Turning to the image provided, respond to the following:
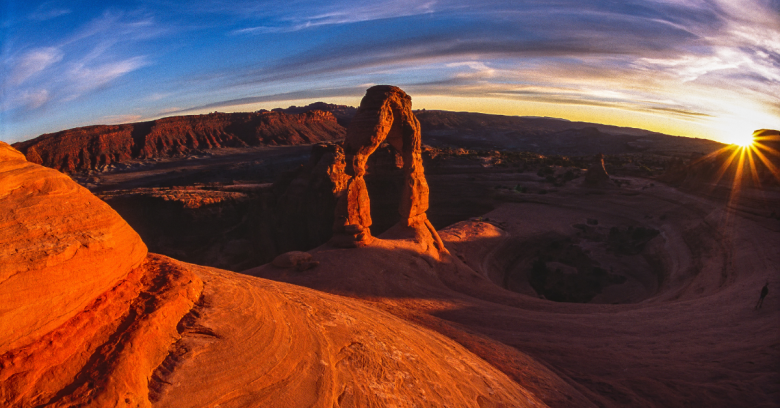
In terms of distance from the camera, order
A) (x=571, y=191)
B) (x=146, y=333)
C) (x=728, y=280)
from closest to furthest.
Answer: (x=146, y=333)
(x=728, y=280)
(x=571, y=191)

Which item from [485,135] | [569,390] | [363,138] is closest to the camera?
[569,390]

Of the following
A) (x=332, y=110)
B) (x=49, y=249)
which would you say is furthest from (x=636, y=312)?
(x=332, y=110)

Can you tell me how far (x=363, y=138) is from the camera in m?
13.0

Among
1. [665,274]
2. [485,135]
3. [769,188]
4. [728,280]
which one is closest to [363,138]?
[728,280]

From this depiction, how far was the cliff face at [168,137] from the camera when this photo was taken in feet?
162

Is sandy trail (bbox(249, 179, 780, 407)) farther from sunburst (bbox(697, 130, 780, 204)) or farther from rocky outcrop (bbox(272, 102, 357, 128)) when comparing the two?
rocky outcrop (bbox(272, 102, 357, 128))

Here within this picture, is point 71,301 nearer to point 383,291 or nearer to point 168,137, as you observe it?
point 383,291

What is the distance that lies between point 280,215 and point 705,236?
21.0m

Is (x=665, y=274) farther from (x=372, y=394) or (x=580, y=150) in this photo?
(x=580, y=150)

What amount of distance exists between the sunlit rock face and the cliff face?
154ft

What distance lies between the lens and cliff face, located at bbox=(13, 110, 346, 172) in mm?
49281

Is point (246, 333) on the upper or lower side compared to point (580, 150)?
lower

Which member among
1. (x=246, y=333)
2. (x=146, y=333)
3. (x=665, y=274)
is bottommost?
(x=665, y=274)

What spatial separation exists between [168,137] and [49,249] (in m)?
69.1
